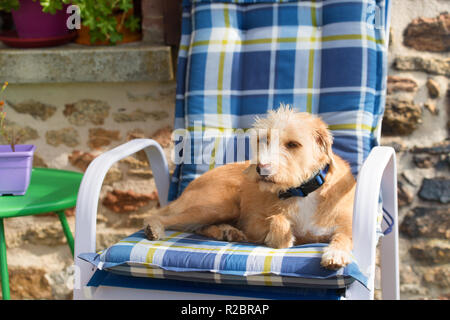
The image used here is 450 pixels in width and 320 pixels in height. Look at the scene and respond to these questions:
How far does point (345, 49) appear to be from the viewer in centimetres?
198

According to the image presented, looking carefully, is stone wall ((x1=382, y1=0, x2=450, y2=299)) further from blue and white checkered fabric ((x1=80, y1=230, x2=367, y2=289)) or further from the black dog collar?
blue and white checkered fabric ((x1=80, y1=230, x2=367, y2=289))

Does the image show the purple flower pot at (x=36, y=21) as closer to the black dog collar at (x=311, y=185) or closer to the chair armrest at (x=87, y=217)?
the chair armrest at (x=87, y=217)

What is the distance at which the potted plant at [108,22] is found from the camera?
232 centimetres

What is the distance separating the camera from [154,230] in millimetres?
1636

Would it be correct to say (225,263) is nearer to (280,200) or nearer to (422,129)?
(280,200)

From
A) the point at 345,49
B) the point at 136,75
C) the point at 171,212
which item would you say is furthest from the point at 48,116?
the point at 345,49

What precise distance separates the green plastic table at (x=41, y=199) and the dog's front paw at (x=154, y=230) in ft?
1.30

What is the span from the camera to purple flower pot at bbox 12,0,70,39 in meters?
2.38

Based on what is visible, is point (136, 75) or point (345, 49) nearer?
point (345, 49)

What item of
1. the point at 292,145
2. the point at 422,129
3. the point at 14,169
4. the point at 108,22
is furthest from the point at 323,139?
the point at 108,22

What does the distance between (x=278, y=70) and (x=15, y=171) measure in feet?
3.31

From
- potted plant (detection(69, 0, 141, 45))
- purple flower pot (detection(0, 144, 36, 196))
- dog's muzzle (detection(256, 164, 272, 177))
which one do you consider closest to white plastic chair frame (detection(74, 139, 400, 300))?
dog's muzzle (detection(256, 164, 272, 177))
